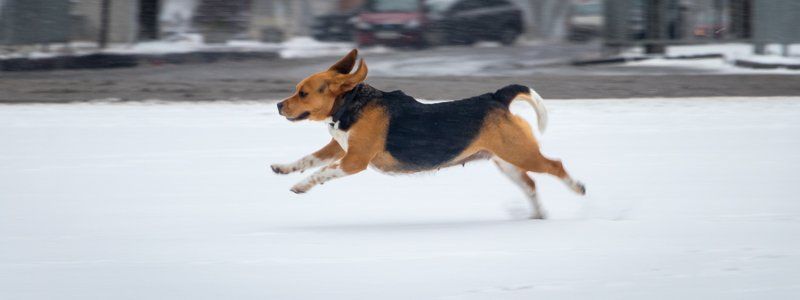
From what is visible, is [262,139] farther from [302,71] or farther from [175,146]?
[302,71]

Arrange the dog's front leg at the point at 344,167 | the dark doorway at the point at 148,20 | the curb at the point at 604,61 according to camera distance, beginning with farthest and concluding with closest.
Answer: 1. the dark doorway at the point at 148,20
2. the curb at the point at 604,61
3. the dog's front leg at the point at 344,167

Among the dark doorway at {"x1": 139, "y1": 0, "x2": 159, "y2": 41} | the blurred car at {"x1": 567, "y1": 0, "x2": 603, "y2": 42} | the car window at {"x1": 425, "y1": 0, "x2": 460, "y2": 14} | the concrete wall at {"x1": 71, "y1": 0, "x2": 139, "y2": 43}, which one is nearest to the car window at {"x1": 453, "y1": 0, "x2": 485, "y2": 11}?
the car window at {"x1": 425, "y1": 0, "x2": 460, "y2": 14}

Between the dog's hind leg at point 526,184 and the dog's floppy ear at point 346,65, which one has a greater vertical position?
the dog's floppy ear at point 346,65

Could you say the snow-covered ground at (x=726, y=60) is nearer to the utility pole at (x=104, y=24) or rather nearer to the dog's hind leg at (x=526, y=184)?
the utility pole at (x=104, y=24)

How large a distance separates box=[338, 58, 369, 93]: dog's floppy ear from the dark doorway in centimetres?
2115

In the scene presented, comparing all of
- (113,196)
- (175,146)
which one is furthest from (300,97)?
(175,146)

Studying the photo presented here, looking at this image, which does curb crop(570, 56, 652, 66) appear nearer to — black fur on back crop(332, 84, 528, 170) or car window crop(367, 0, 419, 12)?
car window crop(367, 0, 419, 12)

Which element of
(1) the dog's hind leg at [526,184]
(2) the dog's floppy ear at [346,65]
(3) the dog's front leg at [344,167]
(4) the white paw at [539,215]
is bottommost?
(4) the white paw at [539,215]

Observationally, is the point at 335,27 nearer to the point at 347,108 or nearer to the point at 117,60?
the point at 117,60

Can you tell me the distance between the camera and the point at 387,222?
6.62 m

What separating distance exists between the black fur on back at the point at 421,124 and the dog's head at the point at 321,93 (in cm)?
5

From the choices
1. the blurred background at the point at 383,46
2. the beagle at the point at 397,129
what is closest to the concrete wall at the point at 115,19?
the blurred background at the point at 383,46

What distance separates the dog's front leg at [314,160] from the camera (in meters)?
6.46

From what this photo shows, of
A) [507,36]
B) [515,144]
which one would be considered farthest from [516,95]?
[507,36]
